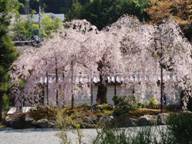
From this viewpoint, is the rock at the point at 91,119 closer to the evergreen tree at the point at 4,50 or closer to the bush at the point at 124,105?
the bush at the point at 124,105

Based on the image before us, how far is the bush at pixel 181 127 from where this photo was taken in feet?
20.4

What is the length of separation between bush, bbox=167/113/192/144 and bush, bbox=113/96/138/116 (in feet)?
30.4

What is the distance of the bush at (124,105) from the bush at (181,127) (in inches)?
365

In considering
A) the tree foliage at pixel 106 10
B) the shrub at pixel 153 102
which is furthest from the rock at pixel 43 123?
the tree foliage at pixel 106 10

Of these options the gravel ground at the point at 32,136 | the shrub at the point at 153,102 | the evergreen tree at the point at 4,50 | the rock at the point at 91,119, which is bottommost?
the gravel ground at the point at 32,136

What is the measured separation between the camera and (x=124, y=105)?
17234 millimetres

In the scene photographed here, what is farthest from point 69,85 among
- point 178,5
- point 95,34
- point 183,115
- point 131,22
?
point 178,5

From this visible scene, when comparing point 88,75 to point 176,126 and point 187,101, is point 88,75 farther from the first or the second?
point 176,126

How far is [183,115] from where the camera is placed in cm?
681

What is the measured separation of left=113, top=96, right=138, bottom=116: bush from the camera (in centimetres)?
1634

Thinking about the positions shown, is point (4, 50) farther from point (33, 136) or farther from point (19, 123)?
point (33, 136)

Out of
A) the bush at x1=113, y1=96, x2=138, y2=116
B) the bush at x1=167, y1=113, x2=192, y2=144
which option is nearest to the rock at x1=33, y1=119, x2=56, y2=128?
the bush at x1=113, y1=96, x2=138, y2=116

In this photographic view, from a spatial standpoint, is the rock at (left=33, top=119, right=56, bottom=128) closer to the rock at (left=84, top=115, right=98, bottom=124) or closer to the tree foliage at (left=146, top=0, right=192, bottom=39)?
the rock at (left=84, top=115, right=98, bottom=124)

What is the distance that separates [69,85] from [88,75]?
2.43 ft
